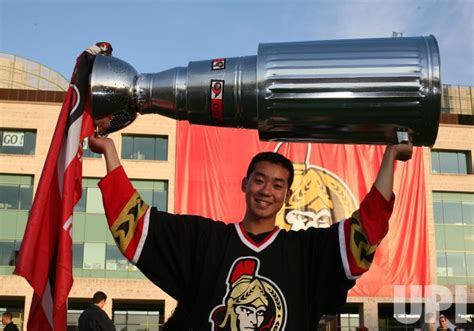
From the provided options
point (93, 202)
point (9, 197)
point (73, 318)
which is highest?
point (9, 197)

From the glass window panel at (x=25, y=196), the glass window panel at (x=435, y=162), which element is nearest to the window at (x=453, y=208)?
the glass window panel at (x=435, y=162)

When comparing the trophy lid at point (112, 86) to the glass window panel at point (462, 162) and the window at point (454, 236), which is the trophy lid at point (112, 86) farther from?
the glass window panel at point (462, 162)

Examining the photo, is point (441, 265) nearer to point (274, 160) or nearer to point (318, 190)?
point (318, 190)

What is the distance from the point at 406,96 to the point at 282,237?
70cm

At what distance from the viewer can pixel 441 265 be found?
2761cm

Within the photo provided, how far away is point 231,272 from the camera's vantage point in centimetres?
226

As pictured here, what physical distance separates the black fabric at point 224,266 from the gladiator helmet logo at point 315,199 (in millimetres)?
22155

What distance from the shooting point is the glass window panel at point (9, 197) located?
2653 centimetres

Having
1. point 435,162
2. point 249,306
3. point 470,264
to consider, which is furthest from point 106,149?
point 435,162

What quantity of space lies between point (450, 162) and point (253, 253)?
2890 centimetres

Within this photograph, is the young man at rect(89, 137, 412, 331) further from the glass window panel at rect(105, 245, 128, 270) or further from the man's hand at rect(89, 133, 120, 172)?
the glass window panel at rect(105, 245, 128, 270)

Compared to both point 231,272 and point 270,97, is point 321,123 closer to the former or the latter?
point 270,97

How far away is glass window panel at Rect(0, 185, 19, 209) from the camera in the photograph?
26531 millimetres

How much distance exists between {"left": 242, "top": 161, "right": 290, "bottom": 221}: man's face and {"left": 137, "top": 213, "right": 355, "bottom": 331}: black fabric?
91 mm
